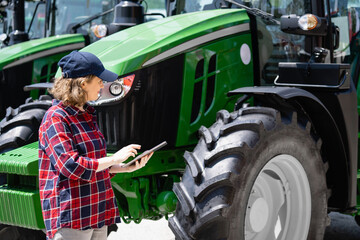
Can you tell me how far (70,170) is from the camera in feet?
9.45

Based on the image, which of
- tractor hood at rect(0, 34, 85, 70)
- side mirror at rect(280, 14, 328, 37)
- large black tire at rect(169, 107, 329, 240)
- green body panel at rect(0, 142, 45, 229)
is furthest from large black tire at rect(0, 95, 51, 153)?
tractor hood at rect(0, 34, 85, 70)

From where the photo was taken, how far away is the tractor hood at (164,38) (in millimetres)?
4109

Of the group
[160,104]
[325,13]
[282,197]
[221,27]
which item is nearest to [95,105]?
[160,104]

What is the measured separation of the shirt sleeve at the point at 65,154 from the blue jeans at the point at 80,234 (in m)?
0.27

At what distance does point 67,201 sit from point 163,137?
1366 mm

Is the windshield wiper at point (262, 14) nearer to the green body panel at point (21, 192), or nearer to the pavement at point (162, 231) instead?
the green body panel at point (21, 192)

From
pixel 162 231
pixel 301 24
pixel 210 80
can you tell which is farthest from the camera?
pixel 162 231

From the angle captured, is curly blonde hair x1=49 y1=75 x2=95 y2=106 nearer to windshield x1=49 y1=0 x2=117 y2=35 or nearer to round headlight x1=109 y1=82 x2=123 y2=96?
round headlight x1=109 y1=82 x2=123 y2=96

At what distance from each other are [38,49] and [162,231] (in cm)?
276

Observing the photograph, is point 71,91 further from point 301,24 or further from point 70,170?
point 301,24

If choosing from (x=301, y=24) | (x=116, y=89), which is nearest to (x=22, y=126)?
(x=116, y=89)

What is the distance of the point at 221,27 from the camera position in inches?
175

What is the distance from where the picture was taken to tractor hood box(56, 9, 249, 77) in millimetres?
4109

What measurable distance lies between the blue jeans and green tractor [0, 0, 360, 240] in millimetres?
541
